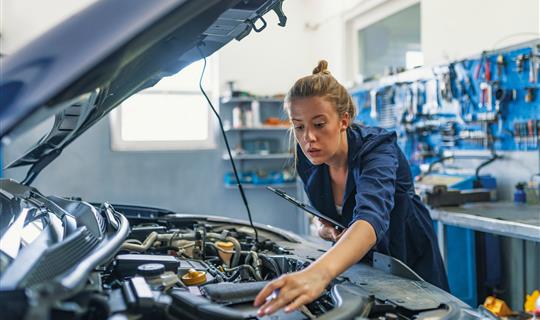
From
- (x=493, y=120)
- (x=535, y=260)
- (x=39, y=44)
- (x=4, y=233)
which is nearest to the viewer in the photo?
(x=39, y=44)

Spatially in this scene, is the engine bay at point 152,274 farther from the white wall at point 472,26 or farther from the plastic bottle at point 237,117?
the plastic bottle at point 237,117

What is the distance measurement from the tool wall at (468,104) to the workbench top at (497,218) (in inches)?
18.0

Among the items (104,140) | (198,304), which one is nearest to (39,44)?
(198,304)

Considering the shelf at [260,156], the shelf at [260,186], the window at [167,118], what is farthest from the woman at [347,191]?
the window at [167,118]

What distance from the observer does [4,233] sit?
41.2 inches

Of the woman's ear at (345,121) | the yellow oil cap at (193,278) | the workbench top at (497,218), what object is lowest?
the workbench top at (497,218)

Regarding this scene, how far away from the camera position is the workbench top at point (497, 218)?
257 centimetres

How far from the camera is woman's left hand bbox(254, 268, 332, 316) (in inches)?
38.0

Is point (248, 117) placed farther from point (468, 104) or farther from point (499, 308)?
point (499, 308)

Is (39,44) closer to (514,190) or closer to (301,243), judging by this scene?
(301,243)

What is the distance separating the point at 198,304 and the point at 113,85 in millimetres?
659

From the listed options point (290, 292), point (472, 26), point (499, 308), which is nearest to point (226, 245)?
point (290, 292)

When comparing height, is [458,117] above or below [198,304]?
above

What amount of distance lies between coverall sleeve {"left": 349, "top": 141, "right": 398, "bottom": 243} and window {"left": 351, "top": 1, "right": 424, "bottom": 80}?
3.18 m
